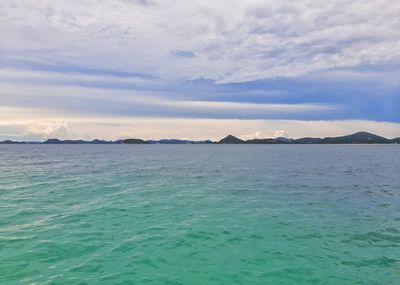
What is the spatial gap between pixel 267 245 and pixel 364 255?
4.63 metres

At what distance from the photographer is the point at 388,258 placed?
15.6 m

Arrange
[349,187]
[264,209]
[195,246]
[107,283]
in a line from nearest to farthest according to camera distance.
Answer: [107,283] → [195,246] → [264,209] → [349,187]

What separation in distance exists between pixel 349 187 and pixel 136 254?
30.9 meters

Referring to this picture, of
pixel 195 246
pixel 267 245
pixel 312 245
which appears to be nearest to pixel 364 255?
pixel 312 245

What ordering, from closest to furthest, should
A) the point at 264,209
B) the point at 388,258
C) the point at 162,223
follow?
the point at 388,258, the point at 162,223, the point at 264,209

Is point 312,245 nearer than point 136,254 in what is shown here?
No

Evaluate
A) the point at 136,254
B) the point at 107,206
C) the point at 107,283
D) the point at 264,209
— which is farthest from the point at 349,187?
the point at 107,283

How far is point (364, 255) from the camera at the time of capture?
A: 16.1 meters

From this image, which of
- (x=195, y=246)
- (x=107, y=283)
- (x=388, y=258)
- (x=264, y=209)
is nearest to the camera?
(x=107, y=283)

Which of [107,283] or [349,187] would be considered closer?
[107,283]

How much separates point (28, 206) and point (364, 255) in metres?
24.5

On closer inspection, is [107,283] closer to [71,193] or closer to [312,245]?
[312,245]

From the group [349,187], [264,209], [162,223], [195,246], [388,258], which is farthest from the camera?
[349,187]

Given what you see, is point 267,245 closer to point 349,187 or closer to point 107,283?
point 107,283
